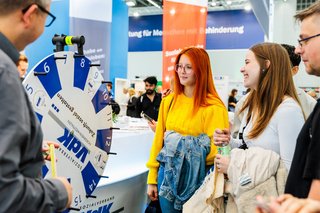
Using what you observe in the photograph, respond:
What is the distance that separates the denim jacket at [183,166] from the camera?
2031 millimetres

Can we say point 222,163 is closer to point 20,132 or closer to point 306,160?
point 306,160

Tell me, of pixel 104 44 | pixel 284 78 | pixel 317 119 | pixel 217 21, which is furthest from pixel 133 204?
pixel 217 21

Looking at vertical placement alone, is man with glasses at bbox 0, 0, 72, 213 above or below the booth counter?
above

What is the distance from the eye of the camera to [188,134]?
2.08 metres

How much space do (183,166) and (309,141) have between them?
42.1 inches

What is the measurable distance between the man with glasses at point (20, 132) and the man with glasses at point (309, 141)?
2.26ft

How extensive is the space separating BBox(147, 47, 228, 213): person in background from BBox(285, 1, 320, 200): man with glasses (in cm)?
88

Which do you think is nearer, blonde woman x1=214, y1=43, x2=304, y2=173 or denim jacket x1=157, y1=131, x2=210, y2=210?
blonde woman x1=214, y1=43, x2=304, y2=173

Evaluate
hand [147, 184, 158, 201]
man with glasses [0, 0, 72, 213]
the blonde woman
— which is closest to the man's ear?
man with glasses [0, 0, 72, 213]

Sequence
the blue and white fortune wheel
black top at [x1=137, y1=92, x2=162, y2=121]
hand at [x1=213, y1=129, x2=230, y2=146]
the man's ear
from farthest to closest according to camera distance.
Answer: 1. black top at [x1=137, y1=92, x2=162, y2=121]
2. hand at [x1=213, y1=129, x2=230, y2=146]
3. the blue and white fortune wheel
4. the man's ear

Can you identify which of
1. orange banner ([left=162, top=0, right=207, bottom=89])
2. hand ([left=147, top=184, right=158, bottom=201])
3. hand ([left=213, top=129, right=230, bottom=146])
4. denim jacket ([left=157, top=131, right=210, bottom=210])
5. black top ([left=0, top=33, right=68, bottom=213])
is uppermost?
orange banner ([left=162, top=0, right=207, bottom=89])

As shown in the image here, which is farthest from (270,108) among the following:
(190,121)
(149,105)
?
(149,105)

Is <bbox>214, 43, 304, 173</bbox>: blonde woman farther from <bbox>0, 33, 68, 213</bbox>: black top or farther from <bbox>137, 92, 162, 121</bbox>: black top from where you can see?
<bbox>137, 92, 162, 121</bbox>: black top

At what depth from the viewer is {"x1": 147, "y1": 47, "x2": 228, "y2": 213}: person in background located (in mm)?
2039
